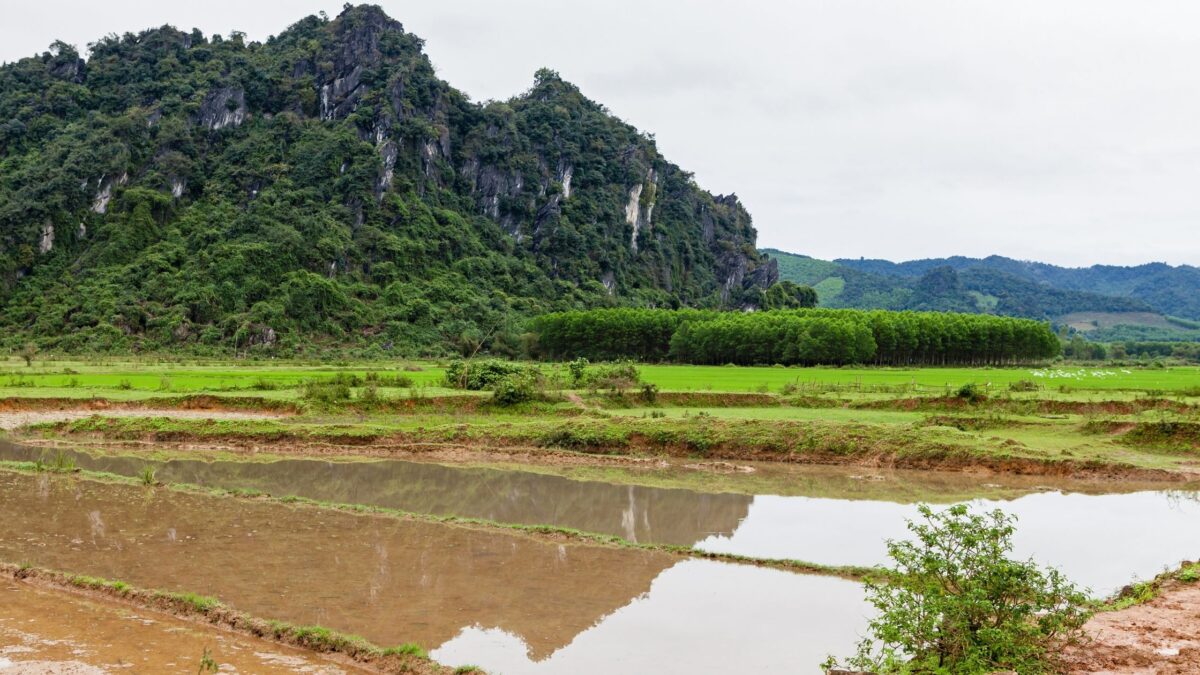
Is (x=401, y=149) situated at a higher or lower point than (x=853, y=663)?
higher

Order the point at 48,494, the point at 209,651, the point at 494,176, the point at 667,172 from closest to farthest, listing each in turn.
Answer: the point at 209,651 → the point at 48,494 → the point at 494,176 → the point at 667,172

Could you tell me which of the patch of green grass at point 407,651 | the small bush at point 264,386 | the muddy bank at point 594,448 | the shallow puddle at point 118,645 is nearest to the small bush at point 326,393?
the small bush at point 264,386

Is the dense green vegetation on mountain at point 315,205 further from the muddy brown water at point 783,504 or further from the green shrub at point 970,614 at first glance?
the green shrub at point 970,614

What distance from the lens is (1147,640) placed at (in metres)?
9.80

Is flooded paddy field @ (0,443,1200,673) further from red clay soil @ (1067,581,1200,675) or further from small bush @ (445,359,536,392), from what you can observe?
small bush @ (445,359,536,392)

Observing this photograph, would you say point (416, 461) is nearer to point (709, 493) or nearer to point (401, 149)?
point (709, 493)

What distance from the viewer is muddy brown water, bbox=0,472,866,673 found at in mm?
A: 10352

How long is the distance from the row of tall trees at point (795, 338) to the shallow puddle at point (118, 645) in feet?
192

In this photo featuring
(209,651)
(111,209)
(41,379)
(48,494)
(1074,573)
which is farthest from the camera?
(111,209)

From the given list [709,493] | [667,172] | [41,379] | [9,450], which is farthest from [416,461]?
[667,172]

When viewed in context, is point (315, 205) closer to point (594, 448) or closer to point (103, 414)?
point (103, 414)

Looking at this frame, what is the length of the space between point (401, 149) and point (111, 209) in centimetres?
3409

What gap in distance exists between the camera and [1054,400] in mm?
33188

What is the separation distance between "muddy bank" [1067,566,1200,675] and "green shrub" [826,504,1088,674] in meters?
0.44
